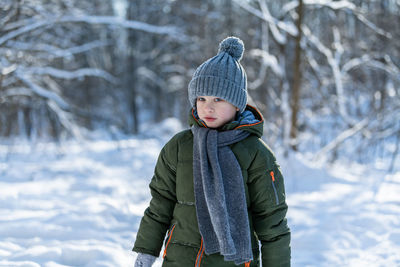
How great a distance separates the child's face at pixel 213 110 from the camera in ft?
5.36

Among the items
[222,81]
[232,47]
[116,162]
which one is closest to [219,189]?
[222,81]

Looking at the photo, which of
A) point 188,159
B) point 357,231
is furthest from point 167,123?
point 188,159

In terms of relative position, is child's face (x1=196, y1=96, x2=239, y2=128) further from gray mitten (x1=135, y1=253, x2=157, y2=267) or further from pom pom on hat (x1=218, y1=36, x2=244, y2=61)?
gray mitten (x1=135, y1=253, x2=157, y2=267)

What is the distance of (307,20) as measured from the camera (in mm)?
7699

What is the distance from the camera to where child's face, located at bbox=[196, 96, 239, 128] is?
1633 mm

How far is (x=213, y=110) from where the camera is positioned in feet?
5.36

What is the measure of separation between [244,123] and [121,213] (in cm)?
263

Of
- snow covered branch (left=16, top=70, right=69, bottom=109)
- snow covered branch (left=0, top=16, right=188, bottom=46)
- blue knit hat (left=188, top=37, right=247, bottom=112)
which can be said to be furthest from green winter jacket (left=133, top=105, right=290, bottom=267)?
snow covered branch (left=16, top=70, right=69, bottom=109)

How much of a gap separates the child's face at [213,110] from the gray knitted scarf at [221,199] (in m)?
0.08

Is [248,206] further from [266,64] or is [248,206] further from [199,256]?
[266,64]

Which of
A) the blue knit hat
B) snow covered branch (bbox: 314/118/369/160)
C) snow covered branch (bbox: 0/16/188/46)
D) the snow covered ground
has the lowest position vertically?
the snow covered ground

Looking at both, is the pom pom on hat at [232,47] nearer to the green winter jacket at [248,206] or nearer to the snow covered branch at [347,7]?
the green winter jacket at [248,206]

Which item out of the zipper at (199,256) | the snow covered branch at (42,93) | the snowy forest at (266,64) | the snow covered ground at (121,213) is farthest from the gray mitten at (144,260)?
the snow covered branch at (42,93)

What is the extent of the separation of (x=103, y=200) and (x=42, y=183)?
1.17 metres
